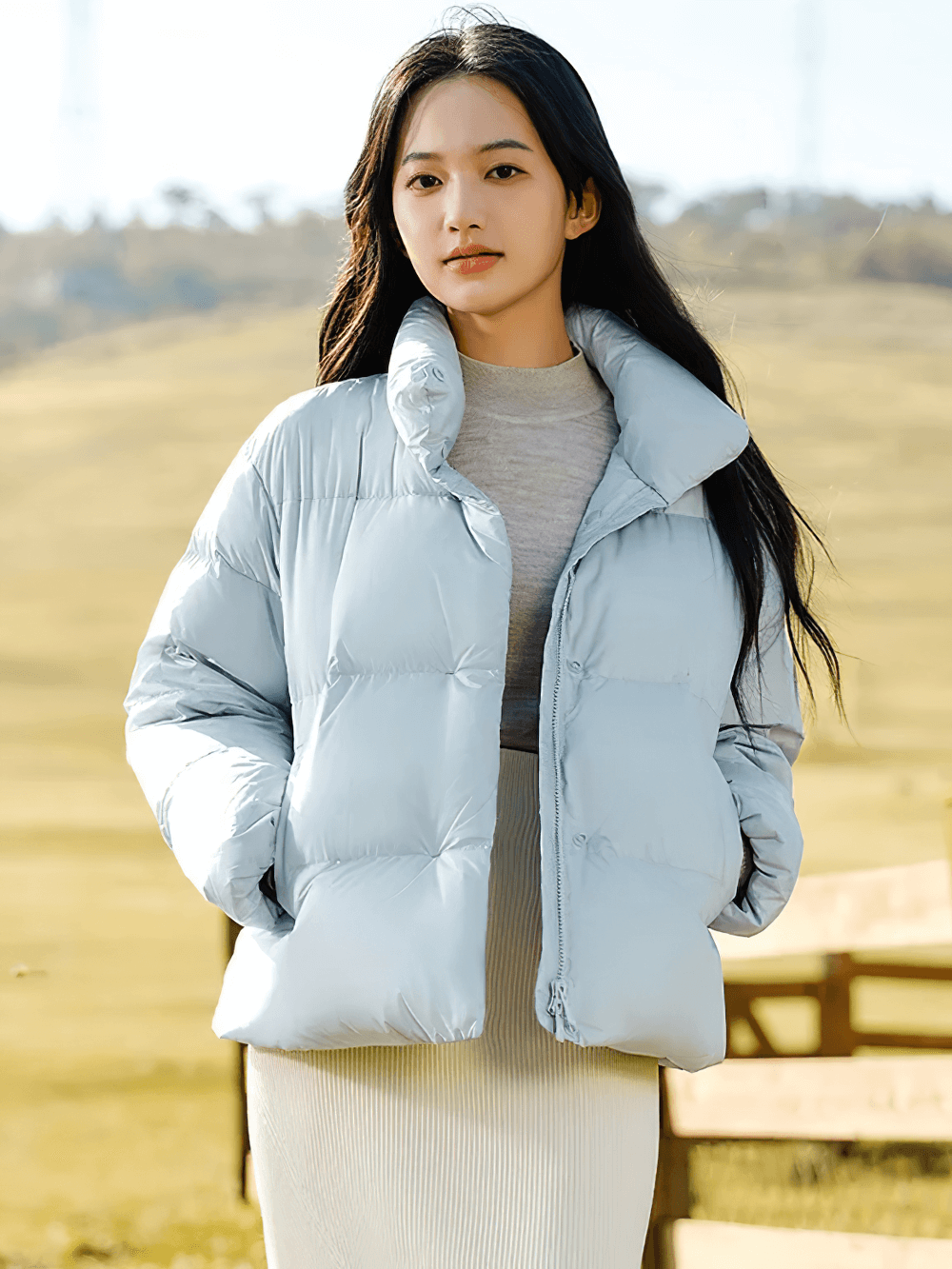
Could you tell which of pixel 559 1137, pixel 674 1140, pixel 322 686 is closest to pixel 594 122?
pixel 322 686

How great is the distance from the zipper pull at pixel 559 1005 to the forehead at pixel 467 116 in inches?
23.1

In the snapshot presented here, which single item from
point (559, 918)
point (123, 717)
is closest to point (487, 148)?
point (559, 918)

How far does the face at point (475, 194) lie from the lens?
1.05 m

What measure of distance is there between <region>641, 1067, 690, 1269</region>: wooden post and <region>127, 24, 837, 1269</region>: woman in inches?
27.0

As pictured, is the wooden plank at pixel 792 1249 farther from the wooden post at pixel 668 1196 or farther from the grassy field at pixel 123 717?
the grassy field at pixel 123 717

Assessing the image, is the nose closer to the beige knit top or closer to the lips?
the lips

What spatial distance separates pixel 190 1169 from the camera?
3.52 meters

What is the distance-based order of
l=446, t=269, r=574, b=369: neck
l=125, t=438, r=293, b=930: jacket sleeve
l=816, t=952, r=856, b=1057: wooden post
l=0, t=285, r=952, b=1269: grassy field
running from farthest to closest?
l=0, t=285, r=952, b=1269: grassy field
l=816, t=952, r=856, b=1057: wooden post
l=446, t=269, r=574, b=369: neck
l=125, t=438, r=293, b=930: jacket sleeve

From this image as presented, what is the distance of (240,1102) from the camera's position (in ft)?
7.74

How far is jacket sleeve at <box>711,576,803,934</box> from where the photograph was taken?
1.08m

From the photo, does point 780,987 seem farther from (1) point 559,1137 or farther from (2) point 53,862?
(2) point 53,862

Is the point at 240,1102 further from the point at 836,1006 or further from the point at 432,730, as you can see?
the point at 432,730

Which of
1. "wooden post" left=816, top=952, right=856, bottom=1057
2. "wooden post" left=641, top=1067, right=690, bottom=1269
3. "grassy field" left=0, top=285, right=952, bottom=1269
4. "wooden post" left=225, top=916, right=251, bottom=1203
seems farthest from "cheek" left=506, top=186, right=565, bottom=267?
"wooden post" left=816, top=952, right=856, bottom=1057

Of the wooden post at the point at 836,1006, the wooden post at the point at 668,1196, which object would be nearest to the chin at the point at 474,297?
the wooden post at the point at 668,1196
